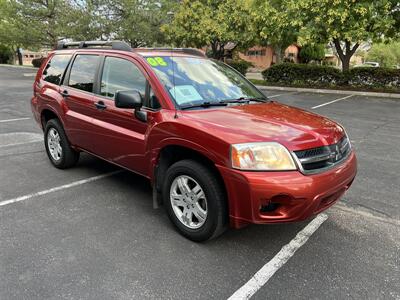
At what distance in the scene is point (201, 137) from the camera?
302 centimetres

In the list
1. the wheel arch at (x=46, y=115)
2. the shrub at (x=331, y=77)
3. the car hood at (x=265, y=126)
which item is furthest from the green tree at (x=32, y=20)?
the car hood at (x=265, y=126)

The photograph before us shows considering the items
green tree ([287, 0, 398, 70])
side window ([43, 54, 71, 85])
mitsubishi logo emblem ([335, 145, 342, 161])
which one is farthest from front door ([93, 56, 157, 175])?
green tree ([287, 0, 398, 70])

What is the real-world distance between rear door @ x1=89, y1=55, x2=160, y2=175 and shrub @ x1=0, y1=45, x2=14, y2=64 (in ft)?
151

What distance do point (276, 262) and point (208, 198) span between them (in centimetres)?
79

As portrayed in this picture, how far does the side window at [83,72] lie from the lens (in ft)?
14.5

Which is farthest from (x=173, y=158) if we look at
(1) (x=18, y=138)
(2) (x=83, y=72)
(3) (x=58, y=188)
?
(1) (x=18, y=138)

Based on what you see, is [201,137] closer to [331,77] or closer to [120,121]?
[120,121]

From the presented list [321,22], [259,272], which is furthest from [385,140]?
[321,22]

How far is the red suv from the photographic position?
2.80 m

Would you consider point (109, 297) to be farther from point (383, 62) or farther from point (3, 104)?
point (383, 62)

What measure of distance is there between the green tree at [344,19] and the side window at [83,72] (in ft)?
41.4

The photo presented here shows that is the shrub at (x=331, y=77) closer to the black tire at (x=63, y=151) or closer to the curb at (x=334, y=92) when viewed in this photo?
the curb at (x=334, y=92)

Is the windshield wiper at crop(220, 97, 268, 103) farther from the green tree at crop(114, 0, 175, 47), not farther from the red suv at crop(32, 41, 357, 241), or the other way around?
the green tree at crop(114, 0, 175, 47)

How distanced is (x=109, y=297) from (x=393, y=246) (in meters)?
2.54
